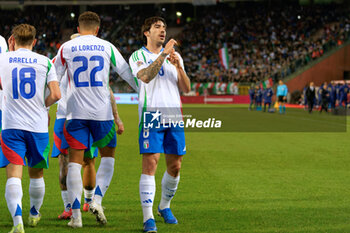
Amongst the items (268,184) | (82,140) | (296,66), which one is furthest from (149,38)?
(296,66)

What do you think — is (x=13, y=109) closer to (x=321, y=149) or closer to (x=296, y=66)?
(x=321, y=149)

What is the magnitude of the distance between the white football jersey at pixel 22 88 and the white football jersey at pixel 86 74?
32 centimetres

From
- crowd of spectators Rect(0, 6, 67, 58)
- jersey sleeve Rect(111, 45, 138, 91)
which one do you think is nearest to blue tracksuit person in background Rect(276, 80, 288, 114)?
jersey sleeve Rect(111, 45, 138, 91)

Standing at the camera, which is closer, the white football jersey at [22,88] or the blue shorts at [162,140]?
the white football jersey at [22,88]

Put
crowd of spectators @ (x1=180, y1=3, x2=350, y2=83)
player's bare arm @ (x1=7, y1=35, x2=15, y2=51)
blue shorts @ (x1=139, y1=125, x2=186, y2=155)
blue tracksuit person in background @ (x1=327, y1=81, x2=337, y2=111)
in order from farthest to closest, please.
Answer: crowd of spectators @ (x1=180, y1=3, x2=350, y2=83), blue tracksuit person in background @ (x1=327, y1=81, x2=337, y2=111), player's bare arm @ (x1=7, y1=35, x2=15, y2=51), blue shorts @ (x1=139, y1=125, x2=186, y2=155)

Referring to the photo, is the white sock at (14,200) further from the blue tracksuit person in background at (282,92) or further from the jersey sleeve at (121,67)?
the blue tracksuit person in background at (282,92)

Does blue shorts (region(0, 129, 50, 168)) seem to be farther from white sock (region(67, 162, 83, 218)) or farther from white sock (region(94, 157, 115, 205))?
white sock (region(94, 157, 115, 205))

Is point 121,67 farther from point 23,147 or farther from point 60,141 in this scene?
point 23,147

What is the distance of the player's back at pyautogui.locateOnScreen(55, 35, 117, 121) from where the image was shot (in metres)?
5.58

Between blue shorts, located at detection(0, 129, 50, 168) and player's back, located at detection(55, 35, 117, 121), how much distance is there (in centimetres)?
45

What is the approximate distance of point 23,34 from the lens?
5.35 metres

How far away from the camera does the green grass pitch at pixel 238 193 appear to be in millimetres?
5828

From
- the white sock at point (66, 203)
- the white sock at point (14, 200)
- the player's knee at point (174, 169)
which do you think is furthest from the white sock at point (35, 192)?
the player's knee at point (174, 169)

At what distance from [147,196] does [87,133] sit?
95 cm
